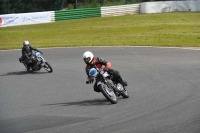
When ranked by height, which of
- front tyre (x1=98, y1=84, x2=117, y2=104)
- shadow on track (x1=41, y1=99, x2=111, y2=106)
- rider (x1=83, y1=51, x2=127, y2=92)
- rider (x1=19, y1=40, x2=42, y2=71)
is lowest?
rider (x1=19, y1=40, x2=42, y2=71)

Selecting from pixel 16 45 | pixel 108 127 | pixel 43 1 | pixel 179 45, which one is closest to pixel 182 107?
pixel 108 127

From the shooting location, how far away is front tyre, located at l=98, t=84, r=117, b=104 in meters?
12.5

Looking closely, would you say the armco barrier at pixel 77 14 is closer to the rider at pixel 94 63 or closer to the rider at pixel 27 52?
the rider at pixel 27 52

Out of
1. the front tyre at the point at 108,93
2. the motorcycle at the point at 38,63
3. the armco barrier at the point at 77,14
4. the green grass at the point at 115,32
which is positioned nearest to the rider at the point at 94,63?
the front tyre at the point at 108,93

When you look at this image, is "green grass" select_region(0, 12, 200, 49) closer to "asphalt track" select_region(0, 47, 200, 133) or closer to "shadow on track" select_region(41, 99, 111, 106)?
"asphalt track" select_region(0, 47, 200, 133)

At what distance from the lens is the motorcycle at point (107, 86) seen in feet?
41.1

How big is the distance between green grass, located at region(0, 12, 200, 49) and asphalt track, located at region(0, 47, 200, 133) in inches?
251

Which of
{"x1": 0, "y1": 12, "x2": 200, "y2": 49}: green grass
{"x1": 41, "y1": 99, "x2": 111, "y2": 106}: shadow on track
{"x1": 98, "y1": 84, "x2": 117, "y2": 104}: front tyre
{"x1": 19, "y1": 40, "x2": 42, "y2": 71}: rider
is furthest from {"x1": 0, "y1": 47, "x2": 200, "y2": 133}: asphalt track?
{"x1": 0, "y1": 12, "x2": 200, "y2": 49}: green grass

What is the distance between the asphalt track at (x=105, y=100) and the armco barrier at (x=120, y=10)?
73.2 ft

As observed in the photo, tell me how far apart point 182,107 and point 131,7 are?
36328 mm

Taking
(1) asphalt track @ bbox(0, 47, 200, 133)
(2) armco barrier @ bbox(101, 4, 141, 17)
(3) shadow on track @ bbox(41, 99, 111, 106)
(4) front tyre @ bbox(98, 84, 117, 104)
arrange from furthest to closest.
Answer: (2) armco barrier @ bbox(101, 4, 141, 17)
(3) shadow on track @ bbox(41, 99, 111, 106)
(4) front tyre @ bbox(98, 84, 117, 104)
(1) asphalt track @ bbox(0, 47, 200, 133)

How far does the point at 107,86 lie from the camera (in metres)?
12.8

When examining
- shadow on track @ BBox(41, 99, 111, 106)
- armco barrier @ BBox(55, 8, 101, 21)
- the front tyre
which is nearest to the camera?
the front tyre

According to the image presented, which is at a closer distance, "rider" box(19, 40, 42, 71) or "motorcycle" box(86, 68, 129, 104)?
"motorcycle" box(86, 68, 129, 104)
